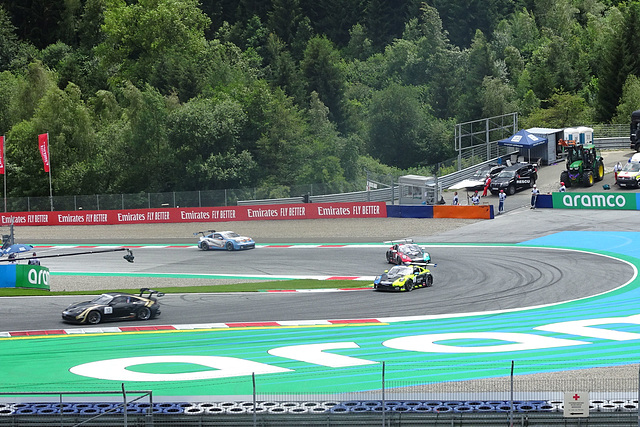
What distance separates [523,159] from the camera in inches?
2692

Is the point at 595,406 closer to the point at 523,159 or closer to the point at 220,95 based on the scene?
the point at 523,159

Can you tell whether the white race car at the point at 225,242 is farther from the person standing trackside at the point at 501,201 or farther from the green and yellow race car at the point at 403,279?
the person standing trackside at the point at 501,201

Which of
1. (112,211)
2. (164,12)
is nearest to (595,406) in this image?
(112,211)

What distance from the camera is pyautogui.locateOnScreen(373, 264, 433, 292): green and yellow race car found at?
3441cm

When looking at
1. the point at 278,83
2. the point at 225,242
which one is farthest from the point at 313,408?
the point at 278,83

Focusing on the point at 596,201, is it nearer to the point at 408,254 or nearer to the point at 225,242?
the point at 408,254

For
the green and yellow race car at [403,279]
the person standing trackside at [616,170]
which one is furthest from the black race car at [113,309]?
the person standing trackside at [616,170]

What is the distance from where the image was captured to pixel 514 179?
61469 millimetres

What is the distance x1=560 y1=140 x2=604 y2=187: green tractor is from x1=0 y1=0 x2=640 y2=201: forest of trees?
915 inches

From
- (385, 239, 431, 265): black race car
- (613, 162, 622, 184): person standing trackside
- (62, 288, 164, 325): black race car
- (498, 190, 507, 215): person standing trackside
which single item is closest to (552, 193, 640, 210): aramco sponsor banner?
(613, 162, 622, 184): person standing trackside

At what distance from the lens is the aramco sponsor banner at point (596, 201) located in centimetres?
5453

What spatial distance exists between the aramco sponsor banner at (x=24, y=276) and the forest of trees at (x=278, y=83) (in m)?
35.3

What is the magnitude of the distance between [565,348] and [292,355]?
8.21 meters

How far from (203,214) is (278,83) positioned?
49.2 meters
